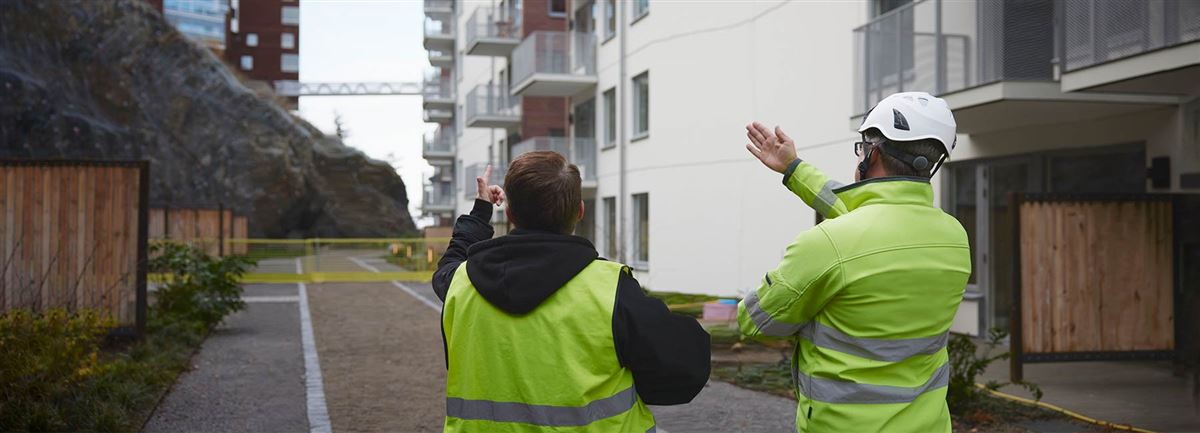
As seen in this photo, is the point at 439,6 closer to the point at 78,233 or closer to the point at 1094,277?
the point at 78,233

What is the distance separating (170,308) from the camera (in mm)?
14102

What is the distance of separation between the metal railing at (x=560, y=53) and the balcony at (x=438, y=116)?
1078 inches

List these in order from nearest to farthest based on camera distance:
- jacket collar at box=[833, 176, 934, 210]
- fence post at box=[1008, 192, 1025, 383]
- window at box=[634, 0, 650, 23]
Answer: jacket collar at box=[833, 176, 934, 210] < fence post at box=[1008, 192, 1025, 383] < window at box=[634, 0, 650, 23]

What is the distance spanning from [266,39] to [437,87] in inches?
1631

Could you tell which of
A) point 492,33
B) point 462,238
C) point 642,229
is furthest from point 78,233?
point 492,33

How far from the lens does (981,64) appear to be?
1143 centimetres

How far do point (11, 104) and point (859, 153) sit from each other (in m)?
28.1

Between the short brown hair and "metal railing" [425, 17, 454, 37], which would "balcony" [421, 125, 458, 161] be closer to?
"metal railing" [425, 17, 454, 37]

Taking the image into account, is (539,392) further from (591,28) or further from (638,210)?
(591,28)

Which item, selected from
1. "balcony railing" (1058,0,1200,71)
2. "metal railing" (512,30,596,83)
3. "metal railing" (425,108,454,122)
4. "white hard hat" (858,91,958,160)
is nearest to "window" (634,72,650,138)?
"metal railing" (512,30,596,83)

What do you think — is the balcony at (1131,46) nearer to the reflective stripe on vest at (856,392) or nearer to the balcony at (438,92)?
the reflective stripe on vest at (856,392)

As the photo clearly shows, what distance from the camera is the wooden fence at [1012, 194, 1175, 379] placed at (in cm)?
972

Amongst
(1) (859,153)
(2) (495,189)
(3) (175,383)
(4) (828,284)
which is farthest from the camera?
(3) (175,383)

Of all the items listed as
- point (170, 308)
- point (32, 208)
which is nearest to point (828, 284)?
point (32, 208)
